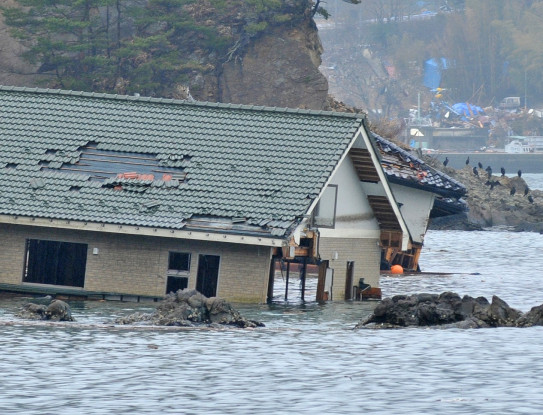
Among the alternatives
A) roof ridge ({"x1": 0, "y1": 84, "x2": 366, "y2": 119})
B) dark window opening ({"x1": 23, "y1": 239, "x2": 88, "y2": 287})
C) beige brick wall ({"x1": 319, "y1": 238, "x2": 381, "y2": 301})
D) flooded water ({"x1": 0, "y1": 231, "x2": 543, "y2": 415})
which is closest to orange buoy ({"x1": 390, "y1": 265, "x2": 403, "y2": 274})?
beige brick wall ({"x1": 319, "y1": 238, "x2": 381, "y2": 301})

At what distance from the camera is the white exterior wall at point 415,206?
50.0 metres

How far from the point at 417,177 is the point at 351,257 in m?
13.6

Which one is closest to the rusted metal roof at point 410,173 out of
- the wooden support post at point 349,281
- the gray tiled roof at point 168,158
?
the wooden support post at point 349,281

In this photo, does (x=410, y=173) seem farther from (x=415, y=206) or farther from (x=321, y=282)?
(x=321, y=282)

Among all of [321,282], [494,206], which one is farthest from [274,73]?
[321,282]

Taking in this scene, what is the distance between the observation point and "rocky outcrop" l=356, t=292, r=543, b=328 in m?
29.8

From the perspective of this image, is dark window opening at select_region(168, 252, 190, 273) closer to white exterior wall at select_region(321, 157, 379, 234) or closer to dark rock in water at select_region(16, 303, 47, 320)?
white exterior wall at select_region(321, 157, 379, 234)

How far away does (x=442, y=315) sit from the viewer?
2988cm

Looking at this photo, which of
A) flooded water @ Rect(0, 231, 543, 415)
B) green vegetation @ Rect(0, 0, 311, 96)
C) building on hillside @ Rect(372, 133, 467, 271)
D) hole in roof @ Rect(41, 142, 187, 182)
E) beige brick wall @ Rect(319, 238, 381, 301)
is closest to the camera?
flooded water @ Rect(0, 231, 543, 415)

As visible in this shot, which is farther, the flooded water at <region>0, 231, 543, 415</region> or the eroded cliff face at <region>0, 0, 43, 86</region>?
the eroded cliff face at <region>0, 0, 43, 86</region>

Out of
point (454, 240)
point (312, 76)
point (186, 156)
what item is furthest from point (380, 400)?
point (312, 76)

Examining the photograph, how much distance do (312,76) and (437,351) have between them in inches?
2693

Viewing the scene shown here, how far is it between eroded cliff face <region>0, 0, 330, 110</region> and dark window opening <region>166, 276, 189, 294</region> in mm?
58808

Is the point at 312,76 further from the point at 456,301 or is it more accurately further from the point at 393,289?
the point at 456,301
